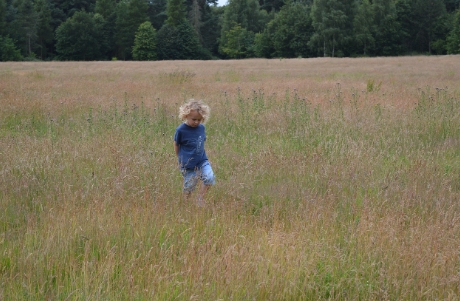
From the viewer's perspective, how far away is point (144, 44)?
227 feet

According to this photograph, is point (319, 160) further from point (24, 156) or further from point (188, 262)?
point (24, 156)

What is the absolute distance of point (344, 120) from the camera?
9.22 meters

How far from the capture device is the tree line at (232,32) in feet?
221

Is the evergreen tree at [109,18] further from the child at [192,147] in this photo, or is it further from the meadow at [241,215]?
the child at [192,147]

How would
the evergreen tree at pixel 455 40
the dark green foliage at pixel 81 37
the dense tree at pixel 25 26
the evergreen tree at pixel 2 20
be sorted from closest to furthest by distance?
1. the evergreen tree at pixel 455 40
2. the evergreen tree at pixel 2 20
3. the dense tree at pixel 25 26
4. the dark green foliage at pixel 81 37

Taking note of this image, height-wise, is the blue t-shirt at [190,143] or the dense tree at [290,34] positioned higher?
the dense tree at [290,34]

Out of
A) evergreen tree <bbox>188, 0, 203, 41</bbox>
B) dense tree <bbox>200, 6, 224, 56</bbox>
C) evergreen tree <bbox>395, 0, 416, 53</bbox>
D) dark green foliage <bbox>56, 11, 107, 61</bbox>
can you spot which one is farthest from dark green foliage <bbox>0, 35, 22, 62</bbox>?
evergreen tree <bbox>395, 0, 416, 53</bbox>

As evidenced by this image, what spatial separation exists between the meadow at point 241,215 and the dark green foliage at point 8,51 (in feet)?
188

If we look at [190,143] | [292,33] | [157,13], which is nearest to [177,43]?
[157,13]

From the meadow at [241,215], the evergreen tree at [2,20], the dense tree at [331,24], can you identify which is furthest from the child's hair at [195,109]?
the evergreen tree at [2,20]

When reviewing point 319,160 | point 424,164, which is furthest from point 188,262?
point 424,164

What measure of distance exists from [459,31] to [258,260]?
6700 centimetres

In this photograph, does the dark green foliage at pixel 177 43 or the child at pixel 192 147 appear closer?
the child at pixel 192 147

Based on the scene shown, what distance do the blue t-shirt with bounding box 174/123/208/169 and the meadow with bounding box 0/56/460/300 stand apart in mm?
349
